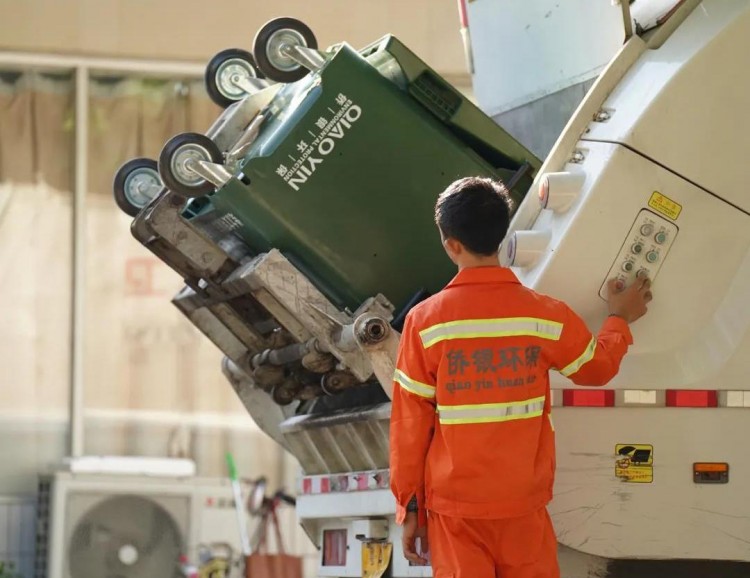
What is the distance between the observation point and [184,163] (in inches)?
161

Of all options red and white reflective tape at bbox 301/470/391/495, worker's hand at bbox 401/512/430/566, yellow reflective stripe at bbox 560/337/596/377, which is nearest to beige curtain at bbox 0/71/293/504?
red and white reflective tape at bbox 301/470/391/495

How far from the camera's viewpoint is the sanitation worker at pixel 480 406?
10.5 ft

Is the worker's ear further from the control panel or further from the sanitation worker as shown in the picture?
the control panel

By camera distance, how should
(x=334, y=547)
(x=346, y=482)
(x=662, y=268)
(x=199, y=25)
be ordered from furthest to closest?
(x=199, y=25)
(x=334, y=547)
(x=346, y=482)
(x=662, y=268)

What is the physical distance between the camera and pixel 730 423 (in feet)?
12.1

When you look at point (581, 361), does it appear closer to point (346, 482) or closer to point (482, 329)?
point (482, 329)

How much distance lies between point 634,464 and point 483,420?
0.60m

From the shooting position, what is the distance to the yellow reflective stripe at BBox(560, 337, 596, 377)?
331cm

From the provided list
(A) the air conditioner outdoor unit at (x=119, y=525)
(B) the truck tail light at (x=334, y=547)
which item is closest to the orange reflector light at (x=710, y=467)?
(B) the truck tail light at (x=334, y=547)

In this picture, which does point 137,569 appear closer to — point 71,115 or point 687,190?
point 71,115

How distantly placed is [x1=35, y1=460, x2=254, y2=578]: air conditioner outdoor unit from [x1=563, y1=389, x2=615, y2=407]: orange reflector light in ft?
15.5

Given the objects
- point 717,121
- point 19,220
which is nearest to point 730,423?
point 717,121

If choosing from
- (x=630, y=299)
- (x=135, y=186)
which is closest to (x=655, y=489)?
(x=630, y=299)

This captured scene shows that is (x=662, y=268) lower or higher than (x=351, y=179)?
lower
